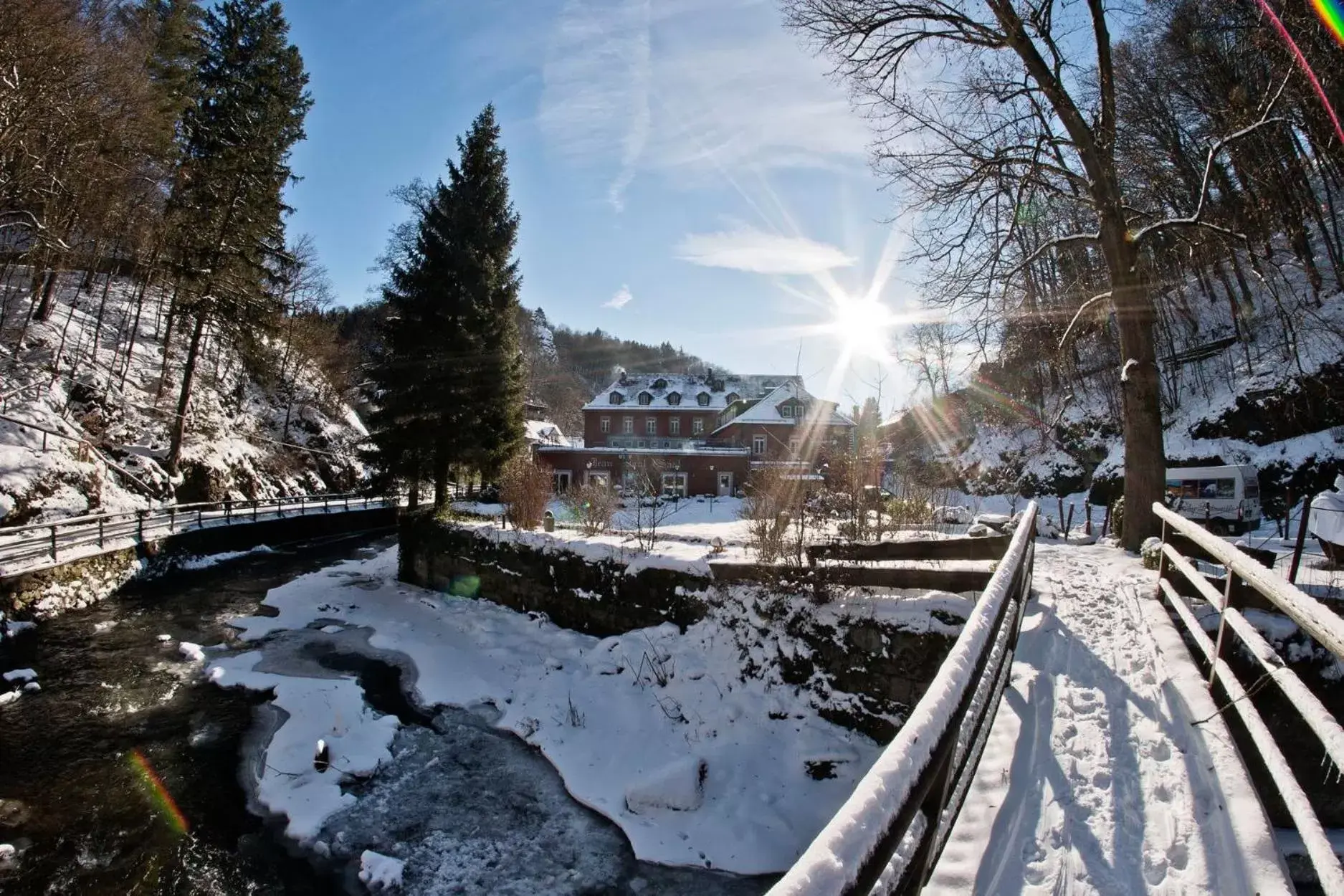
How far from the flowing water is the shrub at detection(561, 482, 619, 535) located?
18.9ft

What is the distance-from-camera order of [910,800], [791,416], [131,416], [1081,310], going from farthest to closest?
[791,416]
[131,416]
[1081,310]
[910,800]

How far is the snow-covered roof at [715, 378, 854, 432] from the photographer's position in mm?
39781

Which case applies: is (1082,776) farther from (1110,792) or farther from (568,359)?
(568,359)

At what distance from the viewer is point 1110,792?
2846 mm

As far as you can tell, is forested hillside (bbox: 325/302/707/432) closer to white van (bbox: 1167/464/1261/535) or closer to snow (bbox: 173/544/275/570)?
snow (bbox: 173/544/275/570)

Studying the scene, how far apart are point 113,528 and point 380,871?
51.8ft

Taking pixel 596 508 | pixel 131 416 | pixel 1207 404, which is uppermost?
pixel 1207 404

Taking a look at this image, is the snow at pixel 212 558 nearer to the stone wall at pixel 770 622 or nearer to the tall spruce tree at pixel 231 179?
the tall spruce tree at pixel 231 179

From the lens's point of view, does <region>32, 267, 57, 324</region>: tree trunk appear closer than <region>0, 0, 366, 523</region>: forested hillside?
No

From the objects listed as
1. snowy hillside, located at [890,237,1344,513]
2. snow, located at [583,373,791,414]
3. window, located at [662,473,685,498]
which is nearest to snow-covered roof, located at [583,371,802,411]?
snow, located at [583,373,791,414]

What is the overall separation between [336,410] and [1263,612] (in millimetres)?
41950

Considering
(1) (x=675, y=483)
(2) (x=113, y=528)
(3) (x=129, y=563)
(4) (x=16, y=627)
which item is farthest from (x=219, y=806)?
(1) (x=675, y=483)

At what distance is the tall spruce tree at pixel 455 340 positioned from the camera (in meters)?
20.1

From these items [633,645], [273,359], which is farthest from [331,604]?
[273,359]
